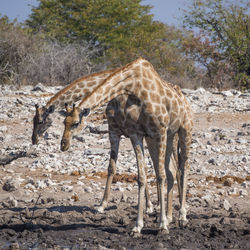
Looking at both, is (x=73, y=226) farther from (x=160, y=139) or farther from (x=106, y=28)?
(x=106, y=28)

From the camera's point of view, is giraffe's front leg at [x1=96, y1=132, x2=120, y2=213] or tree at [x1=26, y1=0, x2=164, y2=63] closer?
giraffe's front leg at [x1=96, y1=132, x2=120, y2=213]

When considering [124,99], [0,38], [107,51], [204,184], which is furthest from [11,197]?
[107,51]

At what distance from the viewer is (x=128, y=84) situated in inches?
226

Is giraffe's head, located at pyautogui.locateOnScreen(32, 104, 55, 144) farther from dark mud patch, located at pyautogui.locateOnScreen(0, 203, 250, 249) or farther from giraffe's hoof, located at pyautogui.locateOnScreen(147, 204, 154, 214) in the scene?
giraffe's hoof, located at pyautogui.locateOnScreen(147, 204, 154, 214)

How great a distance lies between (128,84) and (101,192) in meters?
2.64

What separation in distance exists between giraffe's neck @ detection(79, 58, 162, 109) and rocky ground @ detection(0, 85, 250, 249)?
5.52 feet

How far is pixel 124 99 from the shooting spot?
19.1 ft

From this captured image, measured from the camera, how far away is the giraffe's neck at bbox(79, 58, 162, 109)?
5.50 meters

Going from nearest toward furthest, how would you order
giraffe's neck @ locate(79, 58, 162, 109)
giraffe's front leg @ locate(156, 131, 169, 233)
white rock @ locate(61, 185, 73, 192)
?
giraffe's neck @ locate(79, 58, 162, 109)
giraffe's front leg @ locate(156, 131, 169, 233)
white rock @ locate(61, 185, 73, 192)

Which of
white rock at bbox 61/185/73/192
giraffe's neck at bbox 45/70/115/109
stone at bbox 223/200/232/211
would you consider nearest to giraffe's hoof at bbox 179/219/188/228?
stone at bbox 223/200/232/211

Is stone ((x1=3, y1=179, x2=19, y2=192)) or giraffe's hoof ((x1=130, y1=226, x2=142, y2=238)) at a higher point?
stone ((x1=3, y1=179, x2=19, y2=192))

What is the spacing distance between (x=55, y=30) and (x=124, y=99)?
23.9 meters

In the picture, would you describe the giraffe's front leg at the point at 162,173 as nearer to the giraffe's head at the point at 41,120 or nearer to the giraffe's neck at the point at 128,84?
the giraffe's neck at the point at 128,84

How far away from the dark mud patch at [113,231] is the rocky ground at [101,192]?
0.01m
